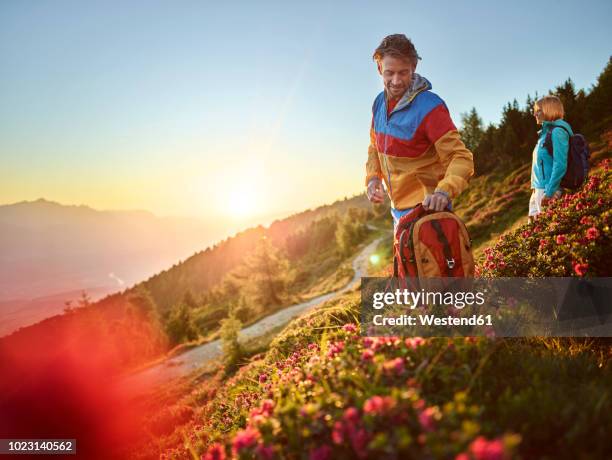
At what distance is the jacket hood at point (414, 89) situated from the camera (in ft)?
11.0

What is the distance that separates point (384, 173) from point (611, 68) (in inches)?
1791

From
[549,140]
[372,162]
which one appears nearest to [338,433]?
[372,162]

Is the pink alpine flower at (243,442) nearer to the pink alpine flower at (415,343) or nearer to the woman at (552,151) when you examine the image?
the pink alpine flower at (415,343)

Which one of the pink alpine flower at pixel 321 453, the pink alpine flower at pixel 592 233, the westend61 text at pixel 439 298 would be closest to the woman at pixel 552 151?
the pink alpine flower at pixel 592 233

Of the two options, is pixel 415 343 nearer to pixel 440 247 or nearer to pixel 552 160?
pixel 440 247

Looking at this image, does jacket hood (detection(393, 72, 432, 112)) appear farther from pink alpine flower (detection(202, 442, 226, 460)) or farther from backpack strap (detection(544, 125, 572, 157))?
pink alpine flower (detection(202, 442, 226, 460))

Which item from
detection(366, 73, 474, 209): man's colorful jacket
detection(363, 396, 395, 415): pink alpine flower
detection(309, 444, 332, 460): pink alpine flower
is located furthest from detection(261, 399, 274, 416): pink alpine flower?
detection(366, 73, 474, 209): man's colorful jacket

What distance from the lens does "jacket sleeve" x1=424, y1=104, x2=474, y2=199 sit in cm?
303

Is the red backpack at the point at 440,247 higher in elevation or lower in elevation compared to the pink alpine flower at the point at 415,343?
higher

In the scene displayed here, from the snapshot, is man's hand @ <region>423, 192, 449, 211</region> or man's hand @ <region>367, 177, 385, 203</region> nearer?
man's hand @ <region>423, 192, 449, 211</region>

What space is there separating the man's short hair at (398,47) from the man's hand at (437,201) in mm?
1612

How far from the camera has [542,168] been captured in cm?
543

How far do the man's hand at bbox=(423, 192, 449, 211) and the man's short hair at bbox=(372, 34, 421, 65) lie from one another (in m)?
1.61

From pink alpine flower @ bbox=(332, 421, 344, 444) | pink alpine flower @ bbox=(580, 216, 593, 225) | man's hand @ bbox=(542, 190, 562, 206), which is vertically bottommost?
pink alpine flower @ bbox=(332, 421, 344, 444)
